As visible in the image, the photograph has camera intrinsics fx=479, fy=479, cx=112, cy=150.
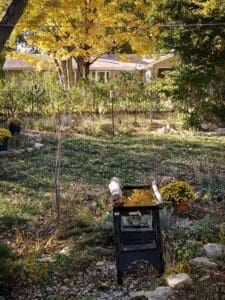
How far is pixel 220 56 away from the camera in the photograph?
15781 mm

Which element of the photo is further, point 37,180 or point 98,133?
point 98,133

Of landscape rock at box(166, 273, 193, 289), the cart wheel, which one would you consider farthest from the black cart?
landscape rock at box(166, 273, 193, 289)

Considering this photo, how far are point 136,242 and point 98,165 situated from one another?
490 cm

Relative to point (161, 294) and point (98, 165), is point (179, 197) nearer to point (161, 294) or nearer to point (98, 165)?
point (161, 294)

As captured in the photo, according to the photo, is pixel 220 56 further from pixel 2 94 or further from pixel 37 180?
pixel 37 180

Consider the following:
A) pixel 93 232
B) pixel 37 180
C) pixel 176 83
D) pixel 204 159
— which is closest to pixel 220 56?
pixel 176 83

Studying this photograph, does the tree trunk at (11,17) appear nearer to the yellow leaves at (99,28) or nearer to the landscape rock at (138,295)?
the landscape rock at (138,295)

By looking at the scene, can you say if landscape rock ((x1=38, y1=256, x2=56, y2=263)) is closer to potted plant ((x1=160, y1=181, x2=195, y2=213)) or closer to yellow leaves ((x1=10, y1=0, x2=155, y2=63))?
potted plant ((x1=160, y1=181, x2=195, y2=213))

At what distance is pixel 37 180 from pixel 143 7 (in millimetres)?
10374

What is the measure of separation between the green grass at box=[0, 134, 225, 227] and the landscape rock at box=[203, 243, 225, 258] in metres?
2.42

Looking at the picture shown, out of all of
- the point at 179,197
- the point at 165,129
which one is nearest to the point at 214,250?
the point at 179,197

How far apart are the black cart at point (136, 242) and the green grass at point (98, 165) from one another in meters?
2.01

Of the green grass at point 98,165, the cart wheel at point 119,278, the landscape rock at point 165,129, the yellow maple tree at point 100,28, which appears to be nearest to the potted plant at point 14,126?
the green grass at point 98,165

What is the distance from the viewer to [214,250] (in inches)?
183
